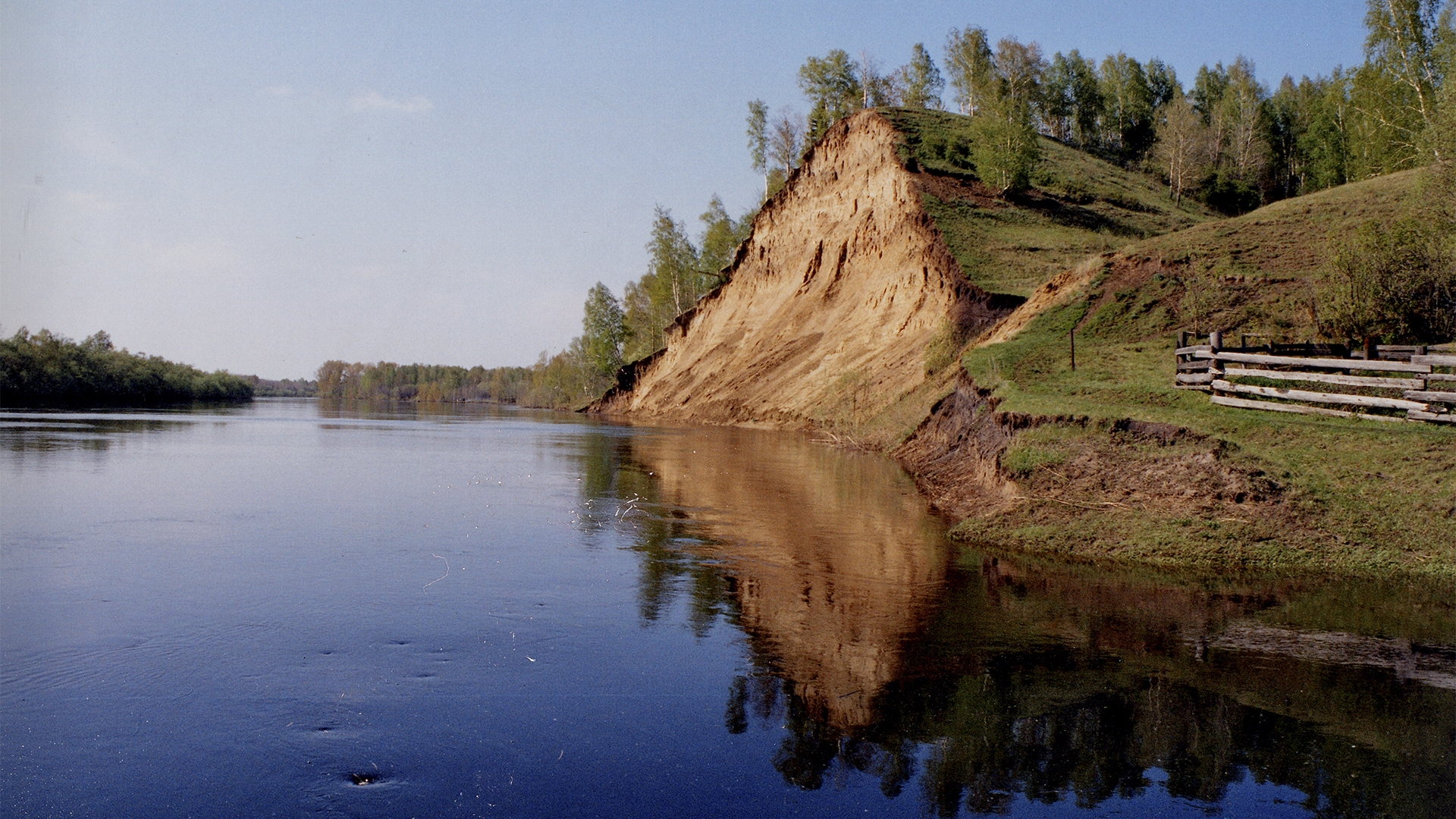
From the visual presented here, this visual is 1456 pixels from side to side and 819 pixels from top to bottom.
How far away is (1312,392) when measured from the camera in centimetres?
1655

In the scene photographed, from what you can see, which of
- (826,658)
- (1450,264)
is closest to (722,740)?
(826,658)

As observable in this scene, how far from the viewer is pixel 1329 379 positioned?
1652 centimetres

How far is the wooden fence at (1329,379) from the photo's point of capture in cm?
1498

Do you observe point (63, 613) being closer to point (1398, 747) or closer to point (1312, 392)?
point (1398, 747)

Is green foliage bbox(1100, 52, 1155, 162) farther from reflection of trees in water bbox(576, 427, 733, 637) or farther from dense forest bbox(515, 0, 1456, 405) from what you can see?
reflection of trees in water bbox(576, 427, 733, 637)

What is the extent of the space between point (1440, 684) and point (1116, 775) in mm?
3911

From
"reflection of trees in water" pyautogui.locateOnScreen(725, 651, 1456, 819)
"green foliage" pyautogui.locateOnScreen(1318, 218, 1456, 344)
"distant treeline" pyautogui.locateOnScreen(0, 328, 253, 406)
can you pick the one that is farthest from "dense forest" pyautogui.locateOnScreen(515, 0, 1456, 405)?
"distant treeline" pyautogui.locateOnScreen(0, 328, 253, 406)

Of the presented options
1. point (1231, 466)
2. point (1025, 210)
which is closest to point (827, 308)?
point (1025, 210)

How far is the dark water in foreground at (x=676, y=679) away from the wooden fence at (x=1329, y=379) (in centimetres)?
549

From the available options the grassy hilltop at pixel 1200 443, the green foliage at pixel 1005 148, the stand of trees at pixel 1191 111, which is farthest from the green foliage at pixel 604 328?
the grassy hilltop at pixel 1200 443

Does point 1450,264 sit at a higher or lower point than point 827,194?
lower

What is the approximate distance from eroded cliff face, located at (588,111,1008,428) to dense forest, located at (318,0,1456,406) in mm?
5801

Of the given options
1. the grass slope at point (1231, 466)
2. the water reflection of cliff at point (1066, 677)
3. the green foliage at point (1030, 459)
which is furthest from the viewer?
the green foliage at point (1030, 459)

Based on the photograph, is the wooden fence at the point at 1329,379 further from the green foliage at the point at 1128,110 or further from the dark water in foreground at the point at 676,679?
the green foliage at the point at 1128,110
